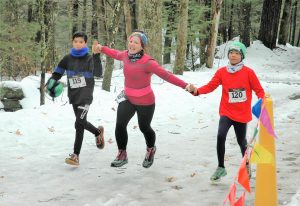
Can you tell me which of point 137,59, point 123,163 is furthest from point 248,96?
point 123,163

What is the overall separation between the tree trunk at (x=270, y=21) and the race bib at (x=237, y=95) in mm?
22846

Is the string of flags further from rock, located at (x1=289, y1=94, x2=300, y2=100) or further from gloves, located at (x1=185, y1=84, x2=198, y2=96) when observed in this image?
rock, located at (x1=289, y1=94, x2=300, y2=100)

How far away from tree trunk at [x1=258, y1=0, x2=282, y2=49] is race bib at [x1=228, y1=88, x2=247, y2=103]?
2285cm

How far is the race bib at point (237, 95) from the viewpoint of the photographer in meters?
5.54

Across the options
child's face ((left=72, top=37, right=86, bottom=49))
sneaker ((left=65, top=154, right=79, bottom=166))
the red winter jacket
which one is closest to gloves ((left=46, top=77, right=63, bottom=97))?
child's face ((left=72, top=37, right=86, bottom=49))

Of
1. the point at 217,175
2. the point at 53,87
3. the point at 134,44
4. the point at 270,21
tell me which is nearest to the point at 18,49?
the point at 53,87

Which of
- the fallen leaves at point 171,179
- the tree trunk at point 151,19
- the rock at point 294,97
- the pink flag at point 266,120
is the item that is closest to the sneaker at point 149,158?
the fallen leaves at point 171,179

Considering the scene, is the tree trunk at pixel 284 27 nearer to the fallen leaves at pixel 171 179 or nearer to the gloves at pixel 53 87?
the gloves at pixel 53 87

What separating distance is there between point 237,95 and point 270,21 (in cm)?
2298

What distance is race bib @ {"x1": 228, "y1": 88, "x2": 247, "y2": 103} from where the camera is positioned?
18.2 feet

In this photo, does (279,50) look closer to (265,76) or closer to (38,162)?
(265,76)

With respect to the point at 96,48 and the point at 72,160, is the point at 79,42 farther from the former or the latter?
the point at 72,160

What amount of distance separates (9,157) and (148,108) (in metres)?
2.54

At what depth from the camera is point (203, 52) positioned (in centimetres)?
2427
